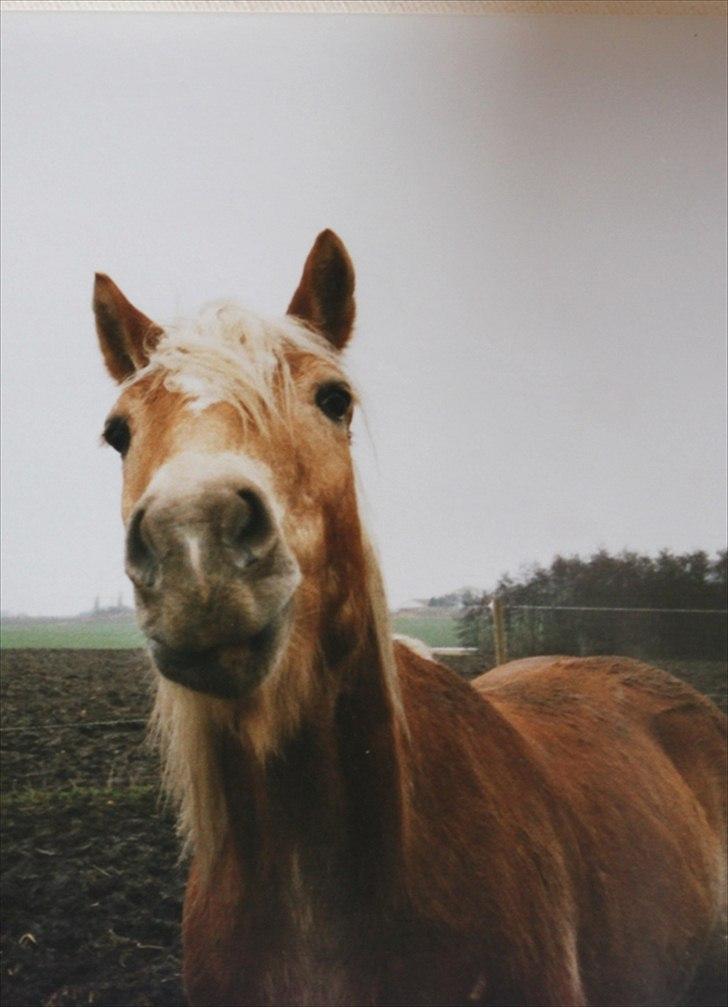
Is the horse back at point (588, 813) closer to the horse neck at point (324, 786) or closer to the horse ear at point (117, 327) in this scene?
the horse neck at point (324, 786)

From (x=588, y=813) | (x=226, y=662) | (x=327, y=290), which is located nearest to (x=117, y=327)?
(x=327, y=290)

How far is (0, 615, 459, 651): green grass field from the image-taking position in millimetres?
1440

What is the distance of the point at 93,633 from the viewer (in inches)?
57.5

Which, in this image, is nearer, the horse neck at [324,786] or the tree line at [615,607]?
the horse neck at [324,786]

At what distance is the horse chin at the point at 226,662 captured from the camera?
1.00 metres

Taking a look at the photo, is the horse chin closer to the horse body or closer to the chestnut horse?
the chestnut horse

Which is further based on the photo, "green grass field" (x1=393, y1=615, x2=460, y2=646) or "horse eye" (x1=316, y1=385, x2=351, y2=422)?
"green grass field" (x1=393, y1=615, x2=460, y2=646)

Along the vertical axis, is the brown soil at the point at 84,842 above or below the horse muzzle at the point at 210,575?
below

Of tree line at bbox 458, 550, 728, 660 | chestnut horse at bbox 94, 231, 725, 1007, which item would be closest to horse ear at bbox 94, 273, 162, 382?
chestnut horse at bbox 94, 231, 725, 1007

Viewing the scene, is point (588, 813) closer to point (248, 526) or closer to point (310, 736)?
point (310, 736)

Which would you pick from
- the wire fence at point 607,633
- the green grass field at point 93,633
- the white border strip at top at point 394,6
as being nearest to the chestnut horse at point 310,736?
the green grass field at point 93,633

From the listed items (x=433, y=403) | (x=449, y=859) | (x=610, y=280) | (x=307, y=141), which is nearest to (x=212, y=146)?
(x=307, y=141)

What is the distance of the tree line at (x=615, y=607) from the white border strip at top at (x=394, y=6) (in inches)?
46.4

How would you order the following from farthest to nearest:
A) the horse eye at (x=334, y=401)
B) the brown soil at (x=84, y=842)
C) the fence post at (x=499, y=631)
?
1. the fence post at (x=499, y=631)
2. the brown soil at (x=84, y=842)
3. the horse eye at (x=334, y=401)
